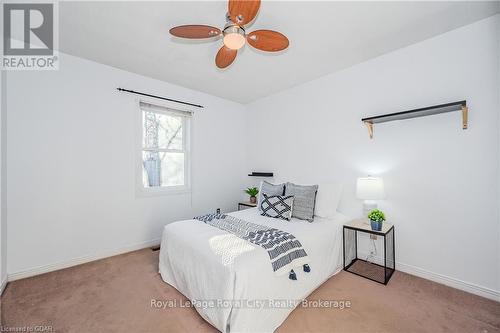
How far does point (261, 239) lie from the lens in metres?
1.90

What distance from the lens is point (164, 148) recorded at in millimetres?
3498

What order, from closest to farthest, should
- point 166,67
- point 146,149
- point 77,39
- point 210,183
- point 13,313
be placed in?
point 13,313 < point 77,39 < point 166,67 < point 146,149 < point 210,183

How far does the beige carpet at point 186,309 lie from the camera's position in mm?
1651

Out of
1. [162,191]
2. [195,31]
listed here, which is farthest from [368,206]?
[162,191]

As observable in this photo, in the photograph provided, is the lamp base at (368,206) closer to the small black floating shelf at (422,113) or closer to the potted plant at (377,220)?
the potted plant at (377,220)

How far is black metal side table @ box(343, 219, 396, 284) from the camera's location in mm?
2344

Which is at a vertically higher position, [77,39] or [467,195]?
[77,39]

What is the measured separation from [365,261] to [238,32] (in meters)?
2.98

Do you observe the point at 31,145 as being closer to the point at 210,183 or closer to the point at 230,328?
the point at 210,183

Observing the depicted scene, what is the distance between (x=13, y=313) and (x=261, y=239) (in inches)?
85.6

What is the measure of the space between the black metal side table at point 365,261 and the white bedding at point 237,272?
9.7 inches

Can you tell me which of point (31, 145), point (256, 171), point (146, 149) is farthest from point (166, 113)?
point (256, 171)

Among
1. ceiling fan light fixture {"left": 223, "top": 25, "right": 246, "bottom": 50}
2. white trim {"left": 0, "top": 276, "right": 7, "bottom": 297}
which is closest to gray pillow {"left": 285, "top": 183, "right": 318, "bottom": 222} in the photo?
ceiling fan light fixture {"left": 223, "top": 25, "right": 246, "bottom": 50}

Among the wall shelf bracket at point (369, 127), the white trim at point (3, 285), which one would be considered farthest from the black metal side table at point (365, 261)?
the white trim at point (3, 285)
